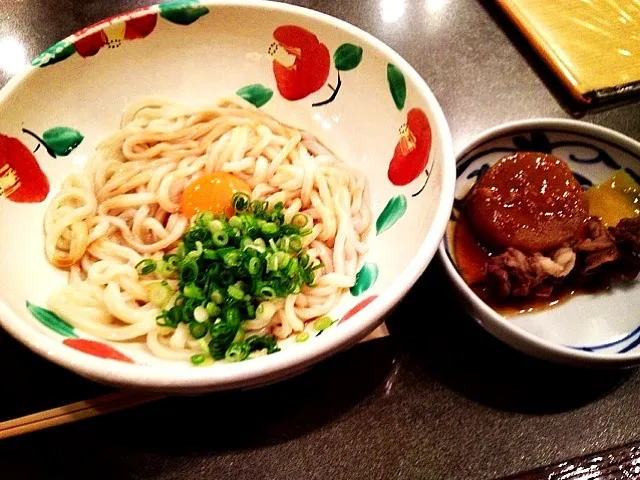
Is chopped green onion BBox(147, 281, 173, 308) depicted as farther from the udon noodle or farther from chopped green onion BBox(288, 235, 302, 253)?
chopped green onion BBox(288, 235, 302, 253)

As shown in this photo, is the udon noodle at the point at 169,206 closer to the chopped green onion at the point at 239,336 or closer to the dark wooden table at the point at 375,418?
the chopped green onion at the point at 239,336

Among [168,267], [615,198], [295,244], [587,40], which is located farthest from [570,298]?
[587,40]

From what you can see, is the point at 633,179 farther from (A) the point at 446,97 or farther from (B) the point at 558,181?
(A) the point at 446,97

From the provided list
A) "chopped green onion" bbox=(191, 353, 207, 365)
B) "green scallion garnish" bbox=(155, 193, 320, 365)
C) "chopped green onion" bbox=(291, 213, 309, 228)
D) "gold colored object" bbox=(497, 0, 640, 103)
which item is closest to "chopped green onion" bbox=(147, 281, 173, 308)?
"green scallion garnish" bbox=(155, 193, 320, 365)

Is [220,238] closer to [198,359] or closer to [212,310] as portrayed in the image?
[212,310]

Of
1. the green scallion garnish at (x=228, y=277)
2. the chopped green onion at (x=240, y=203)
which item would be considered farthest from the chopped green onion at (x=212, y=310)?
the chopped green onion at (x=240, y=203)
